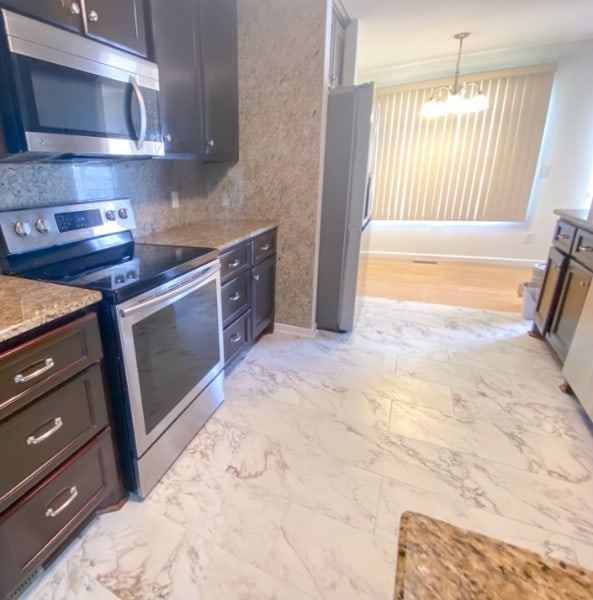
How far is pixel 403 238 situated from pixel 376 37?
8.83 feet

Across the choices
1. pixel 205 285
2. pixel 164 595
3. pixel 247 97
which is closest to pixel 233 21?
pixel 247 97

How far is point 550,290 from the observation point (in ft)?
8.75

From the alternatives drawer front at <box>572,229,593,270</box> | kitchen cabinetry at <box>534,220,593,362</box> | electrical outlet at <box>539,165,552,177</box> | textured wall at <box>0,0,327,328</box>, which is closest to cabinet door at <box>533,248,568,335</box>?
kitchen cabinetry at <box>534,220,593,362</box>

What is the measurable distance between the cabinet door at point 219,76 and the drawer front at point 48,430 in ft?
5.09

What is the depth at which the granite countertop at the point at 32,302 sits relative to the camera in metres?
0.92

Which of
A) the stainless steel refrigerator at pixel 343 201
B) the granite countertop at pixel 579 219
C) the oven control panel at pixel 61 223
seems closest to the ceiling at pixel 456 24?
the stainless steel refrigerator at pixel 343 201

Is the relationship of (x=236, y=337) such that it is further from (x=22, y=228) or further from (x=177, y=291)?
(x=22, y=228)

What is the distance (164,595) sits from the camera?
44.8 inches

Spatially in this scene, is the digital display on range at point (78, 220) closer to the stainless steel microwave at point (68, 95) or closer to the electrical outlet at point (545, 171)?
the stainless steel microwave at point (68, 95)

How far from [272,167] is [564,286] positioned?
87.2 inches

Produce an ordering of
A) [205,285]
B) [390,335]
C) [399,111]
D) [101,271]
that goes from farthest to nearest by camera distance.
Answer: [399,111], [390,335], [205,285], [101,271]

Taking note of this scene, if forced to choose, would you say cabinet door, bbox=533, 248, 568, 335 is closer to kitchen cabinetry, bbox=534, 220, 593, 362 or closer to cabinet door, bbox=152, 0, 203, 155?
kitchen cabinetry, bbox=534, 220, 593, 362

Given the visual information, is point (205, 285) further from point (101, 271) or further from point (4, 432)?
point (4, 432)

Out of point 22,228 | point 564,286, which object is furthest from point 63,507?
point 564,286
